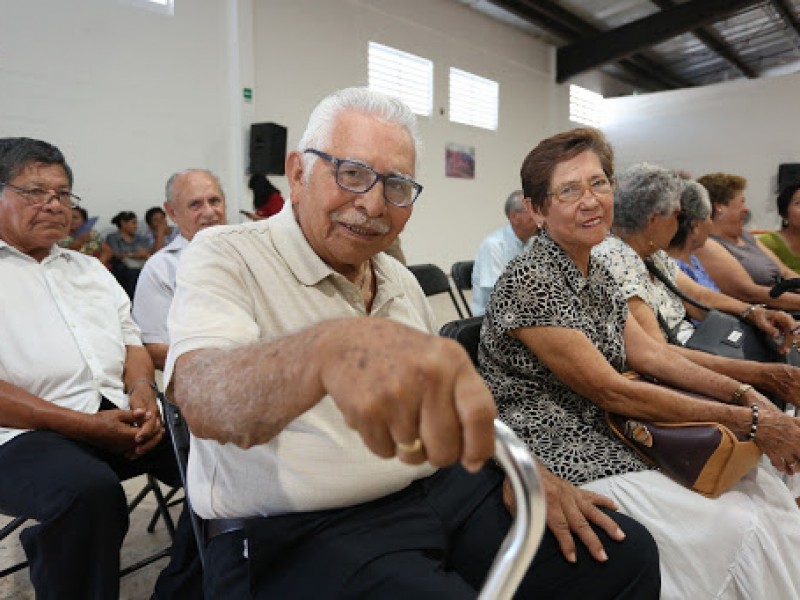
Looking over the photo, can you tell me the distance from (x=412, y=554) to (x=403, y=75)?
7205 mm

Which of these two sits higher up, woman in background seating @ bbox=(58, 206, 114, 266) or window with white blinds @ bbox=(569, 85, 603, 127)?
window with white blinds @ bbox=(569, 85, 603, 127)

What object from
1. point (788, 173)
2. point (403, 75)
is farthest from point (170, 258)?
point (788, 173)

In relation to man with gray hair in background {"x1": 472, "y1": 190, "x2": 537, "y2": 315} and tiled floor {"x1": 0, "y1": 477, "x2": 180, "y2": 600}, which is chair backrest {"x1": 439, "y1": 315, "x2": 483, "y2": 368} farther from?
man with gray hair in background {"x1": 472, "y1": 190, "x2": 537, "y2": 315}

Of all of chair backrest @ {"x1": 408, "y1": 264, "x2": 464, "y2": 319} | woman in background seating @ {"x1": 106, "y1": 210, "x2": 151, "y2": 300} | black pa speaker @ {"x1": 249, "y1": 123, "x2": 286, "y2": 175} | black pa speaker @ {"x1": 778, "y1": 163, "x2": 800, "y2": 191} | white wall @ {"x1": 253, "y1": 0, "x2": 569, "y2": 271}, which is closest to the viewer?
chair backrest @ {"x1": 408, "y1": 264, "x2": 464, "y2": 319}

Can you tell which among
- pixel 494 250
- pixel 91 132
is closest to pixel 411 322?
pixel 494 250

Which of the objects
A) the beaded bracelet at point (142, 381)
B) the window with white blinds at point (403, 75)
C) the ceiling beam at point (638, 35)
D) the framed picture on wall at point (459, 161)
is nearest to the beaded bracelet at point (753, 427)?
the beaded bracelet at point (142, 381)

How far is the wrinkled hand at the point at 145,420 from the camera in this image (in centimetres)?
166

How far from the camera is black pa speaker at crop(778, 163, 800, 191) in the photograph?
30.2 feet

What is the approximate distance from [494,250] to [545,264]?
207 cm

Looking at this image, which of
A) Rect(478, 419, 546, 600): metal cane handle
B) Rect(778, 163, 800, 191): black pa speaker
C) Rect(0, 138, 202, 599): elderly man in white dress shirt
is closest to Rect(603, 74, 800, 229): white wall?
Rect(778, 163, 800, 191): black pa speaker

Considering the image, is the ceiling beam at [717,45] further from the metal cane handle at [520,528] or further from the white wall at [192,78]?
the metal cane handle at [520,528]

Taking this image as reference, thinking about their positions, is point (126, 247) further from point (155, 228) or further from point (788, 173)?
point (788, 173)

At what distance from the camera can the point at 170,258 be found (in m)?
2.34

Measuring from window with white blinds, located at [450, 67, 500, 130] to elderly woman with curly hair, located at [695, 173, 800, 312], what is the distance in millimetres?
5038
